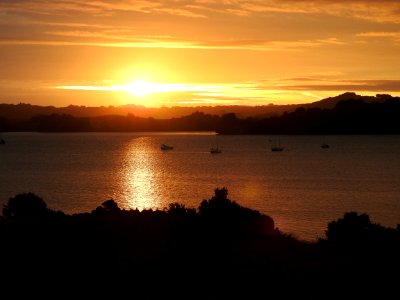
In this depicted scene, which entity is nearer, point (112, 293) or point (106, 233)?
point (112, 293)

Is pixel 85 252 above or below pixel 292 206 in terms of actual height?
above

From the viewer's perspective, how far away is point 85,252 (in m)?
18.9

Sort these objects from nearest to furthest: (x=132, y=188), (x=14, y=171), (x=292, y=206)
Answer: (x=292, y=206), (x=132, y=188), (x=14, y=171)

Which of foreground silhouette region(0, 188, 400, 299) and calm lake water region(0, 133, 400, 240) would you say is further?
calm lake water region(0, 133, 400, 240)

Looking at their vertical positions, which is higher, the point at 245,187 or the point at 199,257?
the point at 199,257

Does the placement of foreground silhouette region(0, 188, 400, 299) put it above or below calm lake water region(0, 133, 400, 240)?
above

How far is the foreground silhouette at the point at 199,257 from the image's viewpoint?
16.7 metres

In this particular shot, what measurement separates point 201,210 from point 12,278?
10.4 m

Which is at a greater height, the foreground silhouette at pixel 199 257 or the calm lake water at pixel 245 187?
the foreground silhouette at pixel 199 257

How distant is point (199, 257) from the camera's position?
19.1 m

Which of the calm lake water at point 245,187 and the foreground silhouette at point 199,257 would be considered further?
the calm lake water at point 245,187

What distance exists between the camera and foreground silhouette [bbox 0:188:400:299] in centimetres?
1667

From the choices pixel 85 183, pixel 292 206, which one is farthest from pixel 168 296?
pixel 85 183

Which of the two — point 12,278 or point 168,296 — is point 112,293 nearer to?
point 168,296
